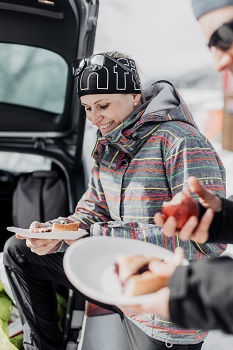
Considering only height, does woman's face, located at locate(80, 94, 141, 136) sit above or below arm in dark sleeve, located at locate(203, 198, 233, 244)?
above

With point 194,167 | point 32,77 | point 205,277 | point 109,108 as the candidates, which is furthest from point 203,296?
point 32,77

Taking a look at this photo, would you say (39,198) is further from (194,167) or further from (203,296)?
(203,296)

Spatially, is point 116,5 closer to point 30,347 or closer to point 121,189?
point 121,189

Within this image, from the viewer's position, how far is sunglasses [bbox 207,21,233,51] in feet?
2.84

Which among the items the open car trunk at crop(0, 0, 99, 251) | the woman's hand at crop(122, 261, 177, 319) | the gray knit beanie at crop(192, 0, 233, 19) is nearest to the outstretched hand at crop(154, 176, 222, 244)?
the woman's hand at crop(122, 261, 177, 319)

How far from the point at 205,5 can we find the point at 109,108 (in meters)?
0.63

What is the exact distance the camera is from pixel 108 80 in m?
1.46

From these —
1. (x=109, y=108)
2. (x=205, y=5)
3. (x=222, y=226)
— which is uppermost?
(x=205, y=5)

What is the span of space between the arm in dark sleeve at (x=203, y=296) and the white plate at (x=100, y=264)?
0.22ft

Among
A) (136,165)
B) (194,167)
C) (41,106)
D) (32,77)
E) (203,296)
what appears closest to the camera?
(203,296)

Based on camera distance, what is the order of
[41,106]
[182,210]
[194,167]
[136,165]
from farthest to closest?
1. [41,106]
2. [136,165]
3. [194,167]
4. [182,210]

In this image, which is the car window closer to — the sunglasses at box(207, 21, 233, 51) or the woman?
the woman

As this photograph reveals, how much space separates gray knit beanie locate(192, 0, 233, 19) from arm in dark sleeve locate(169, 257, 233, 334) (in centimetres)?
51

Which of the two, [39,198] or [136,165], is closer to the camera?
[136,165]
